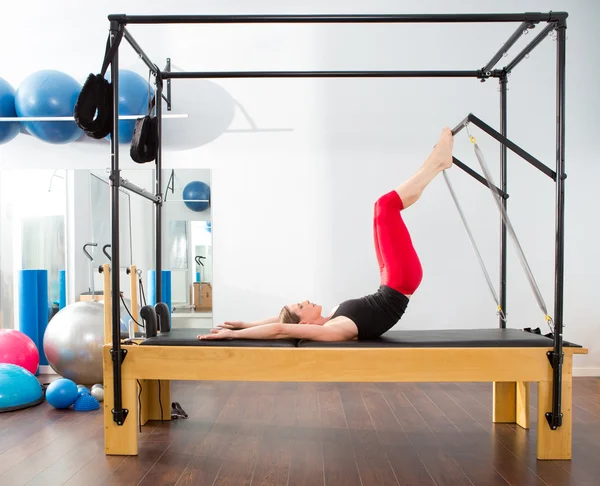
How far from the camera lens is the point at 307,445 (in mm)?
2750

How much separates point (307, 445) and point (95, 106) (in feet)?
5.89

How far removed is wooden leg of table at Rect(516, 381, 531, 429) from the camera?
3.03 meters

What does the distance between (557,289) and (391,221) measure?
2.73 feet

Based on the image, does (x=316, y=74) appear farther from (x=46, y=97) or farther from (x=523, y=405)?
(x=523, y=405)

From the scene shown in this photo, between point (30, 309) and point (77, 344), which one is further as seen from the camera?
point (30, 309)

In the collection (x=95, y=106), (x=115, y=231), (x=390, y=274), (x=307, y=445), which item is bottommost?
(x=307, y=445)

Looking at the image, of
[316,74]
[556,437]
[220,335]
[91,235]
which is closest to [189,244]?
[91,235]

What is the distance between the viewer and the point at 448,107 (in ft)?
15.3

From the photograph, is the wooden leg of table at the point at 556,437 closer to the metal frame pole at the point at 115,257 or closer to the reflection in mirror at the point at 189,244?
the metal frame pole at the point at 115,257

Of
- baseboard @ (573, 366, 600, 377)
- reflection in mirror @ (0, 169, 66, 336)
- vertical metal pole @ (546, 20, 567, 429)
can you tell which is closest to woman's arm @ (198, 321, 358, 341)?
vertical metal pole @ (546, 20, 567, 429)

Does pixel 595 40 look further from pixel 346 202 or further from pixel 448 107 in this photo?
pixel 346 202

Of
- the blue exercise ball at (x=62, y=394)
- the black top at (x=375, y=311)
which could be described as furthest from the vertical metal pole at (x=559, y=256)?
the blue exercise ball at (x=62, y=394)

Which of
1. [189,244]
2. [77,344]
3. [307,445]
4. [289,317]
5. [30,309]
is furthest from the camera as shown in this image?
[189,244]

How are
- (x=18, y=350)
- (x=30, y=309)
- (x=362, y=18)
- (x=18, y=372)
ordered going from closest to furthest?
(x=362, y=18)
(x=18, y=372)
(x=18, y=350)
(x=30, y=309)
